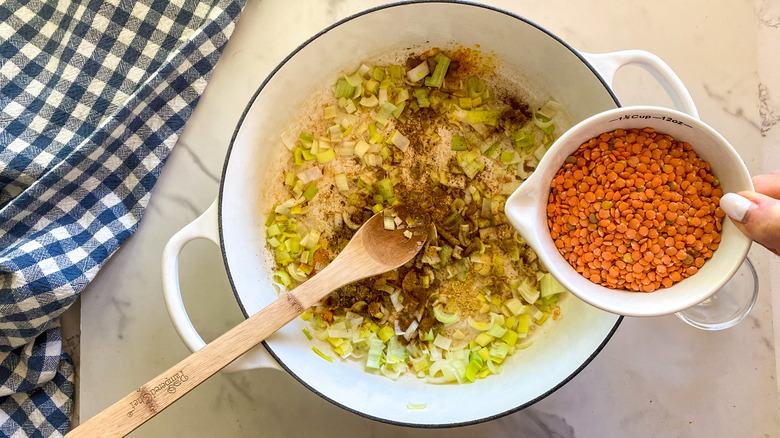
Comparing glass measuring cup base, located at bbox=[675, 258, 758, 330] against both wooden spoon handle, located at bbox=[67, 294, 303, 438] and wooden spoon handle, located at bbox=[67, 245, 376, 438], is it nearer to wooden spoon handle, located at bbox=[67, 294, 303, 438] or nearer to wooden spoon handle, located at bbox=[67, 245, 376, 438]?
wooden spoon handle, located at bbox=[67, 245, 376, 438]

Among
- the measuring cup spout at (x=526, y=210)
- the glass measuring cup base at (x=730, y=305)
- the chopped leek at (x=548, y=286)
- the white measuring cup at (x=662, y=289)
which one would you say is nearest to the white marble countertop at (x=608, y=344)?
the glass measuring cup base at (x=730, y=305)

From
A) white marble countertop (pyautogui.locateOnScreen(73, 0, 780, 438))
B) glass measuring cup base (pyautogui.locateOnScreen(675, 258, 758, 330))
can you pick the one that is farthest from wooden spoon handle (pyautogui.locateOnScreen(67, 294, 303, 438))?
glass measuring cup base (pyautogui.locateOnScreen(675, 258, 758, 330))

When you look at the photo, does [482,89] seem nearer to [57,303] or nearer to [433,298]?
[433,298]

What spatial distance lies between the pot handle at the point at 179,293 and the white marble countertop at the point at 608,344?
0.17 m

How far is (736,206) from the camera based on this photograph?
74 cm

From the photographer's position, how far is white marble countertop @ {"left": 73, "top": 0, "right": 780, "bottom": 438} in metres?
A: 1.11

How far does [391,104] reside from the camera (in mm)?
1138

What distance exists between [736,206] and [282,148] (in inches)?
31.6

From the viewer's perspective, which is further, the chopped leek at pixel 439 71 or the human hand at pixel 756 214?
the chopped leek at pixel 439 71

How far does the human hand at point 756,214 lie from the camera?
728mm

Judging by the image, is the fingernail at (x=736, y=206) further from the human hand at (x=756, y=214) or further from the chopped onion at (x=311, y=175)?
the chopped onion at (x=311, y=175)

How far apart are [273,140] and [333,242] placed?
24cm

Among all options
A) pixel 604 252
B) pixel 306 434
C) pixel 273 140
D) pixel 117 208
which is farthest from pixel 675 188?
pixel 117 208

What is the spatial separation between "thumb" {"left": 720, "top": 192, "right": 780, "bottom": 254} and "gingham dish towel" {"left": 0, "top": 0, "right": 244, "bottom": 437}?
94cm
